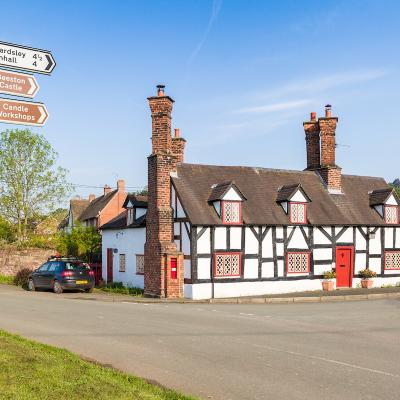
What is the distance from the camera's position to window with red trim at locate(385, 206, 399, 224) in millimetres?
28438

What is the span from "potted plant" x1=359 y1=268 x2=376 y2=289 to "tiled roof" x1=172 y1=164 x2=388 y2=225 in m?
2.51

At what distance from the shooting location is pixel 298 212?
2616 centimetres

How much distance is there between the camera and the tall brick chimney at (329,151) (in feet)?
95.5

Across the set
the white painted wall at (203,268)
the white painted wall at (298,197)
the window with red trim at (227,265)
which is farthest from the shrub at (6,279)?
the white painted wall at (298,197)

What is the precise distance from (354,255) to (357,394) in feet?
68.8

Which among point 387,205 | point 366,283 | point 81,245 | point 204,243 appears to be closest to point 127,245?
point 204,243

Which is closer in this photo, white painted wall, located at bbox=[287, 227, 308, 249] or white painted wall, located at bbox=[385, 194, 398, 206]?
white painted wall, located at bbox=[287, 227, 308, 249]

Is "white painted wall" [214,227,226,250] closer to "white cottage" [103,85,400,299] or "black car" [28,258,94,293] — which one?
"white cottage" [103,85,400,299]

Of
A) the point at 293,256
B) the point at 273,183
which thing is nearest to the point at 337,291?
the point at 293,256

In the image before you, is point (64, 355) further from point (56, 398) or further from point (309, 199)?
point (309, 199)

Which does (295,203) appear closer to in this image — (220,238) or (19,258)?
(220,238)

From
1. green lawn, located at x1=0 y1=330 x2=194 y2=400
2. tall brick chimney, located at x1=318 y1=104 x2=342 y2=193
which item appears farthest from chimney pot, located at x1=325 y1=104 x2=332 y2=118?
green lawn, located at x1=0 y1=330 x2=194 y2=400

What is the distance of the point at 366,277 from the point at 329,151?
7128 mm

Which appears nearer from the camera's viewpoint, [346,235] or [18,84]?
[18,84]
